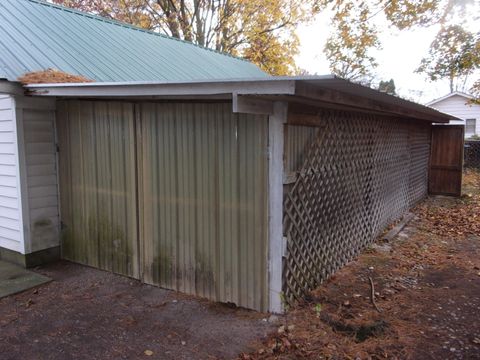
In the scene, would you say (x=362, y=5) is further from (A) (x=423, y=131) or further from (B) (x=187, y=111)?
(B) (x=187, y=111)

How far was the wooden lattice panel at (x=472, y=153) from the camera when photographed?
1762 centimetres

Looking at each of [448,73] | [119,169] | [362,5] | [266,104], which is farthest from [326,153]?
[448,73]

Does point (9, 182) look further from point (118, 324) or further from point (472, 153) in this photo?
point (472, 153)

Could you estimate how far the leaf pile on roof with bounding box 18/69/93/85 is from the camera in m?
4.63

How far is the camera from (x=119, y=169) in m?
4.75

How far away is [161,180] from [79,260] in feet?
6.20

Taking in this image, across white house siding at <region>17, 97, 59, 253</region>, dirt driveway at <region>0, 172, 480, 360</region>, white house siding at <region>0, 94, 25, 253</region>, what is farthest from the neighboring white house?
white house siding at <region>0, 94, 25, 253</region>

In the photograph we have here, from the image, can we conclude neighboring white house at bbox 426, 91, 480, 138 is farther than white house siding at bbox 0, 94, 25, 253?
Yes

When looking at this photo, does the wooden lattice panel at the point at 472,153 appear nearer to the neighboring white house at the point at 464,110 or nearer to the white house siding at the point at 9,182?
the neighboring white house at the point at 464,110

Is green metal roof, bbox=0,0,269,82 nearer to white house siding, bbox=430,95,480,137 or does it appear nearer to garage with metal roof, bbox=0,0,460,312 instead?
garage with metal roof, bbox=0,0,460,312

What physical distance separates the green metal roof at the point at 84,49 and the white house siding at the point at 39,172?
50 cm

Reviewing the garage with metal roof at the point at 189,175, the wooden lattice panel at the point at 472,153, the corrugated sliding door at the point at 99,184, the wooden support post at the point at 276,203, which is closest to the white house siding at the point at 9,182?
the garage with metal roof at the point at 189,175

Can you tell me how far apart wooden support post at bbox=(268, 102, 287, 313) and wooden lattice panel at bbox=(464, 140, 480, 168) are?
17061 millimetres

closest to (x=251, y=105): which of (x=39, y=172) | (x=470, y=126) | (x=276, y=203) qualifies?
(x=276, y=203)
